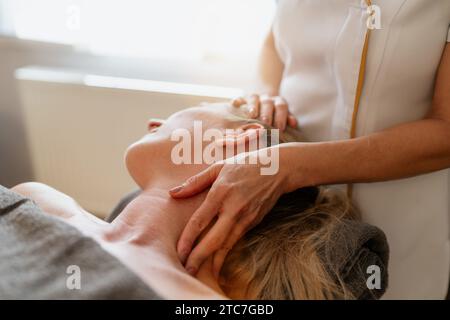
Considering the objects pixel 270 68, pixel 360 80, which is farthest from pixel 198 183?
pixel 270 68

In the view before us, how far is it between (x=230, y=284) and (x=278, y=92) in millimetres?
703

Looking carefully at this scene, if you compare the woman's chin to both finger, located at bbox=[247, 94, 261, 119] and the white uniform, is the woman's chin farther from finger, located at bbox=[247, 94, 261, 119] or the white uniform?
the white uniform

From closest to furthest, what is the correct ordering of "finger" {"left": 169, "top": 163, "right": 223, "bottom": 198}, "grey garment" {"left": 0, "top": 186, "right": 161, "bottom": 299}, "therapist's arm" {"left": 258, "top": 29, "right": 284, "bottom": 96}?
"grey garment" {"left": 0, "top": 186, "right": 161, "bottom": 299} < "finger" {"left": 169, "top": 163, "right": 223, "bottom": 198} < "therapist's arm" {"left": 258, "top": 29, "right": 284, "bottom": 96}

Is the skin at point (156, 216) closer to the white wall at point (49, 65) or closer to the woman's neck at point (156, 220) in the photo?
the woman's neck at point (156, 220)

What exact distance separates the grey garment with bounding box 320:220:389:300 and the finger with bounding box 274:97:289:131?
0.34m

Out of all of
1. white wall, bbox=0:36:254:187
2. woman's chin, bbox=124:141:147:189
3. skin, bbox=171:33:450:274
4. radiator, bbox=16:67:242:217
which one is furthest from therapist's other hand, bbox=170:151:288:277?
white wall, bbox=0:36:254:187

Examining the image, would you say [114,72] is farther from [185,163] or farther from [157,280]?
[157,280]

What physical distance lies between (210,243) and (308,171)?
0.79ft

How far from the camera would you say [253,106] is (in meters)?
1.09

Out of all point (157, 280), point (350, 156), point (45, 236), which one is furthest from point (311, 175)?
point (45, 236)

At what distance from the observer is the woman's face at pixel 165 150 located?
0.89 m

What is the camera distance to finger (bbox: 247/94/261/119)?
105 centimetres

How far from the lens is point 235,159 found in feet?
2.58

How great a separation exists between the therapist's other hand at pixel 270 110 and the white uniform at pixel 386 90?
0.04m
